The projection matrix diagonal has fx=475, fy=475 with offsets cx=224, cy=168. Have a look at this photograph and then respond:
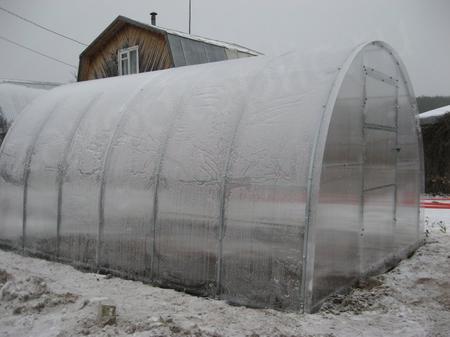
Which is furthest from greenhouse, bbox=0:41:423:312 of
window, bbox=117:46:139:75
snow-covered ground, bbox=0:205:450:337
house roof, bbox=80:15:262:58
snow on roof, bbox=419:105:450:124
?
window, bbox=117:46:139:75

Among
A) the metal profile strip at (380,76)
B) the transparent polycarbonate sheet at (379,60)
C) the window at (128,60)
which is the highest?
the window at (128,60)

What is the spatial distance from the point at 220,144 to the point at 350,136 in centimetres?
157

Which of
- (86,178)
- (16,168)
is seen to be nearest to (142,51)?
(16,168)

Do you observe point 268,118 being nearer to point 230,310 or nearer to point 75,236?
point 230,310

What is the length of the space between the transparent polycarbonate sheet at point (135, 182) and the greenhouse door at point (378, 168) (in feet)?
8.65

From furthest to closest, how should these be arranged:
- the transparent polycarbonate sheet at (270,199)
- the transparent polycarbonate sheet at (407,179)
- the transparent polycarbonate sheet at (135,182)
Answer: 1. the transparent polycarbonate sheet at (407,179)
2. the transparent polycarbonate sheet at (135,182)
3. the transparent polycarbonate sheet at (270,199)

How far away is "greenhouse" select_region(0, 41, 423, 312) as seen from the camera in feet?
16.9

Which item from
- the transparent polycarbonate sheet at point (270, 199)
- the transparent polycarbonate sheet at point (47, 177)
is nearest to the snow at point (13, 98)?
the transparent polycarbonate sheet at point (47, 177)

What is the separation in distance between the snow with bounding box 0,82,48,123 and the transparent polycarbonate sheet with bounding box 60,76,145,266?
10.0 metres

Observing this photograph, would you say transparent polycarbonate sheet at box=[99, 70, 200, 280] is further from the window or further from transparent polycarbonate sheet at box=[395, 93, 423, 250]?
the window

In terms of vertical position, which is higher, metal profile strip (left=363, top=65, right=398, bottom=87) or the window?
the window

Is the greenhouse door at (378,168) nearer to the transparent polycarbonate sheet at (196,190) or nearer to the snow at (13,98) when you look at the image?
the transparent polycarbonate sheet at (196,190)

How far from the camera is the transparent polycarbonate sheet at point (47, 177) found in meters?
7.57

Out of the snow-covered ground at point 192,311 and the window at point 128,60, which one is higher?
the window at point 128,60
